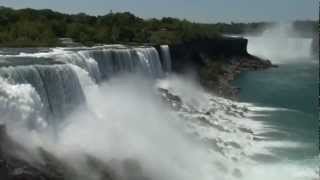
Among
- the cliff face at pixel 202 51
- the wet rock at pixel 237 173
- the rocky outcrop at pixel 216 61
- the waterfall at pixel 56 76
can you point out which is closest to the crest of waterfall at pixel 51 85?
the waterfall at pixel 56 76

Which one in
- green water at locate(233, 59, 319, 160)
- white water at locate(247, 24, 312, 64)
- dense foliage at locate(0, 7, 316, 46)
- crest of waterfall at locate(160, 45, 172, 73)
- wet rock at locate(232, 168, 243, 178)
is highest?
dense foliage at locate(0, 7, 316, 46)

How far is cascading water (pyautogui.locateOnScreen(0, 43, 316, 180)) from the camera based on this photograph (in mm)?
18922

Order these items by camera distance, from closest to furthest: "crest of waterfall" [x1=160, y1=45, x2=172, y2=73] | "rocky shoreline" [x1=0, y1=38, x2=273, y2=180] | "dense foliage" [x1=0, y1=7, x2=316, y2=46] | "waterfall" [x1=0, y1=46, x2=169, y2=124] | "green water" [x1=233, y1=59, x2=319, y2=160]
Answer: "rocky shoreline" [x1=0, y1=38, x2=273, y2=180] < "waterfall" [x1=0, y1=46, x2=169, y2=124] < "green water" [x1=233, y1=59, x2=319, y2=160] < "crest of waterfall" [x1=160, y1=45, x2=172, y2=73] < "dense foliage" [x1=0, y1=7, x2=316, y2=46]

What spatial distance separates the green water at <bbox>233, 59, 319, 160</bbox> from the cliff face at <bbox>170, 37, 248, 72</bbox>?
4.20 metres

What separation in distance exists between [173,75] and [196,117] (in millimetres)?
12777

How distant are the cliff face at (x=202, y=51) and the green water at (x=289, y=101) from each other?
4.20 metres

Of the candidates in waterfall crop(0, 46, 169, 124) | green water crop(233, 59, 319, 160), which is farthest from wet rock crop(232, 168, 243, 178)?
waterfall crop(0, 46, 169, 124)

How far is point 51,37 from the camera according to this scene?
4594 cm

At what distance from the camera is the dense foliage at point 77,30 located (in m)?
43.9

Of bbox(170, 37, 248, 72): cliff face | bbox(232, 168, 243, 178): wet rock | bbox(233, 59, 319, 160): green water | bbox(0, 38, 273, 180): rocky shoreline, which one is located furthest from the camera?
bbox(170, 37, 248, 72): cliff face

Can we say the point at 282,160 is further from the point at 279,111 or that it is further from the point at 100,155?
the point at 279,111

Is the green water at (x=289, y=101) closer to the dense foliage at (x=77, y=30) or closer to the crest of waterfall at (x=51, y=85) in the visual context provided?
the dense foliage at (x=77, y=30)

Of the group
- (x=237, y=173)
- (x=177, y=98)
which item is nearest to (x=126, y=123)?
(x=237, y=173)

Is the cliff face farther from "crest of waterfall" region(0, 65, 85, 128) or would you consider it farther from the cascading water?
"crest of waterfall" region(0, 65, 85, 128)
